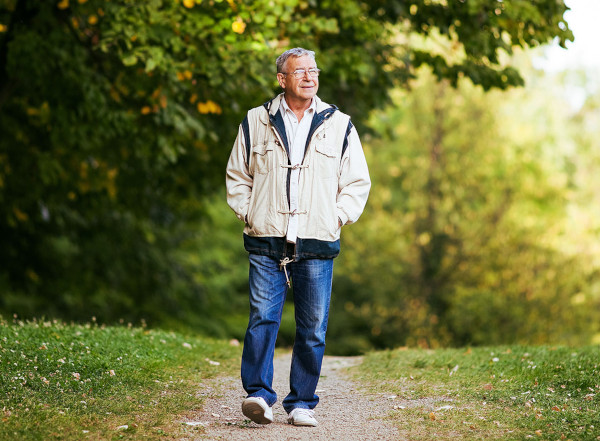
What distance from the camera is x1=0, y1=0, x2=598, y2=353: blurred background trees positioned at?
352 inches

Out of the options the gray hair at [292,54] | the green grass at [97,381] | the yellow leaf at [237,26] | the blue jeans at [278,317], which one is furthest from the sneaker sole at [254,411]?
the yellow leaf at [237,26]

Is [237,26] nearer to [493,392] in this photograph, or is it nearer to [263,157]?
[263,157]

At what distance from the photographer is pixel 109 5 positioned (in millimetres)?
8250

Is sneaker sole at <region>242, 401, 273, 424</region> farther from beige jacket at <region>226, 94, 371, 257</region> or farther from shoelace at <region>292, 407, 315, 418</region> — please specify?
beige jacket at <region>226, 94, 371, 257</region>

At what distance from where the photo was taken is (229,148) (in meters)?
12.7

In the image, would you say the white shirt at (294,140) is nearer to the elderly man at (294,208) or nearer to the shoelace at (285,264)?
the elderly man at (294,208)

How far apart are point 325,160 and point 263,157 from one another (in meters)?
0.38

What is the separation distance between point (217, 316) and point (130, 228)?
7600mm

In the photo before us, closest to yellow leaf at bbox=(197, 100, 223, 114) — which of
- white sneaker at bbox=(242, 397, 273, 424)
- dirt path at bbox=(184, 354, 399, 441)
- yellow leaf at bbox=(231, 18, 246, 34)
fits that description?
yellow leaf at bbox=(231, 18, 246, 34)

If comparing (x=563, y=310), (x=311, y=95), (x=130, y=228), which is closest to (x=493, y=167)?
(x=563, y=310)

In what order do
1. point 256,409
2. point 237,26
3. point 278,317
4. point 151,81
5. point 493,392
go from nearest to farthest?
point 256,409 → point 278,317 → point 493,392 → point 237,26 → point 151,81

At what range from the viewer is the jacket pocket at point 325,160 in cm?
493

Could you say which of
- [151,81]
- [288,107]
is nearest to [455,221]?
[151,81]

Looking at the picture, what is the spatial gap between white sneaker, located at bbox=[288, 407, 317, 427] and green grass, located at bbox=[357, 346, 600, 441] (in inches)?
21.7
